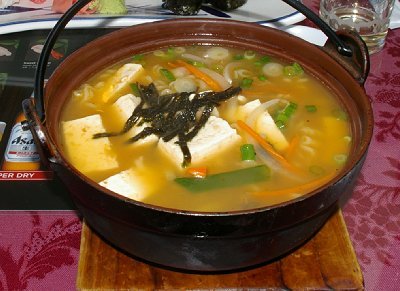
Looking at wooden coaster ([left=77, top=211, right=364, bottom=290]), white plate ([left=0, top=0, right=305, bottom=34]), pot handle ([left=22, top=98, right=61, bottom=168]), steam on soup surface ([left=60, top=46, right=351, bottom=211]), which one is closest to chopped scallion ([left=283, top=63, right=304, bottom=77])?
steam on soup surface ([left=60, top=46, right=351, bottom=211])

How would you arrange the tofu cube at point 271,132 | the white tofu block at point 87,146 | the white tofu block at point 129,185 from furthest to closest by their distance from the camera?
1. the tofu cube at point 271,132
2. the white tofu block at point 87,146
3. the white tofu block at point 129,185

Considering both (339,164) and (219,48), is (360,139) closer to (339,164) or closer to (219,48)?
(339,164)

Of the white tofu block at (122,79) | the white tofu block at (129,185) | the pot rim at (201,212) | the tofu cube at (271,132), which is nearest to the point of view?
the pot rim at (201,212)

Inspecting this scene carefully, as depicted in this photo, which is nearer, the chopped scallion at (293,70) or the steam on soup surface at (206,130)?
the steam on soup surface at (206,130)

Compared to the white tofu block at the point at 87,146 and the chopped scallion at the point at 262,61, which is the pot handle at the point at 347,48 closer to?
the chopped scallion at the point at 262,61

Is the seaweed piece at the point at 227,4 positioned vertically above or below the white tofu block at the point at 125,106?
below

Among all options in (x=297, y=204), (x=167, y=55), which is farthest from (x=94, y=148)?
(x=297, y=204)

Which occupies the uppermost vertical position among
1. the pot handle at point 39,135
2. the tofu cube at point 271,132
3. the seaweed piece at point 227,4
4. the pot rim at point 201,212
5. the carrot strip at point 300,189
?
the pot handle at point 39,135

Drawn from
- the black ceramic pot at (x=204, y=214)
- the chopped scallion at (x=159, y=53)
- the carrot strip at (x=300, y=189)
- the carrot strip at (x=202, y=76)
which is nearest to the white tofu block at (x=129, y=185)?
the black ceramic pot at (x=204, y=214)
